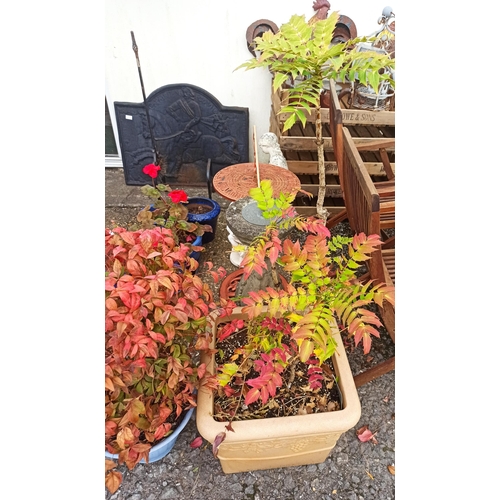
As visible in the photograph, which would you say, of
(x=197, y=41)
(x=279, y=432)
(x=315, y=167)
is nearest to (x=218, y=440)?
(x=279, y=432)

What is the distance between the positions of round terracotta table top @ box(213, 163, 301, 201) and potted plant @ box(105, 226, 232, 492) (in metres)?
0.89

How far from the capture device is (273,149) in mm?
2988

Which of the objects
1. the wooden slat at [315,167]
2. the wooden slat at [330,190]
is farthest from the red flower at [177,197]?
the wooden slat at [330,190]

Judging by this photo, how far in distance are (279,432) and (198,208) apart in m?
2.05

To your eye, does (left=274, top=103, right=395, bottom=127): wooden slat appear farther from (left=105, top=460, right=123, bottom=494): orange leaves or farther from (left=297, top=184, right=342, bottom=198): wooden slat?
(left=105, top=460, right=123, bottom=494): orange leaves

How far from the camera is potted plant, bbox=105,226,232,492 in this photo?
3.91 ft

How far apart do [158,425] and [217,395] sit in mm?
294

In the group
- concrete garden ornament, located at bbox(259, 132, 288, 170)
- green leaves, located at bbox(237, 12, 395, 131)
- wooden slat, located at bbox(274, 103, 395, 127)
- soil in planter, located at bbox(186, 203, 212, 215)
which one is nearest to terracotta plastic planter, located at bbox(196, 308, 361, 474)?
green leaves, located at bbox(237, 12, 395, 131)

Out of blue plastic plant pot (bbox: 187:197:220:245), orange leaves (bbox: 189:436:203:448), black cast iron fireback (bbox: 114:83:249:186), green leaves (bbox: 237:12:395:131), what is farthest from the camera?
black cast iron fireback (bbox: 114:83:249:186)

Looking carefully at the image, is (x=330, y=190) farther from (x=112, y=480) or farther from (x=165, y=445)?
(x=112, y=480)

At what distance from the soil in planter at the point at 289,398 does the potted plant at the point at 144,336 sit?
0.20 metres

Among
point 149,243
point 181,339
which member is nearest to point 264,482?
point 181,339
